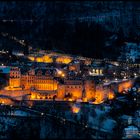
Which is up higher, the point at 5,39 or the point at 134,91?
the point at 5,39

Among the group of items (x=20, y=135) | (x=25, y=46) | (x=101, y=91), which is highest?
(x=25, y=46)

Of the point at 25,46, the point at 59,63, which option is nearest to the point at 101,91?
the point at 59,63

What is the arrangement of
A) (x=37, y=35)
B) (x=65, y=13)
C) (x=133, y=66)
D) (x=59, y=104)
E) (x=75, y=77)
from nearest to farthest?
(x=59, y=104), (x=75, y=77), (x=133, y=66), (x=37, y=35), (x=65, y=13)

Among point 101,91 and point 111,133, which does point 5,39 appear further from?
point 111,133

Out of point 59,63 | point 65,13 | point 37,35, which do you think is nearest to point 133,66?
point 59,63

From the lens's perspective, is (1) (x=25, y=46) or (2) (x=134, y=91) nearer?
(2) (x=134, y=91)

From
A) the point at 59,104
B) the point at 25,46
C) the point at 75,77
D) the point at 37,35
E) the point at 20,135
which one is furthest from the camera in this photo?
the point at 37,35
